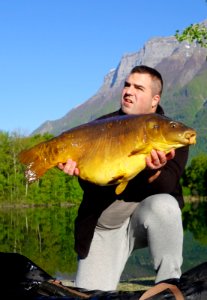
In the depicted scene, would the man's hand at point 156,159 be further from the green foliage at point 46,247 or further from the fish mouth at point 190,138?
the green foliage at point 46,247

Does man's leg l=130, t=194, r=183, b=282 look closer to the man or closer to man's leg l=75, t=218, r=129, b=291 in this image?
the man

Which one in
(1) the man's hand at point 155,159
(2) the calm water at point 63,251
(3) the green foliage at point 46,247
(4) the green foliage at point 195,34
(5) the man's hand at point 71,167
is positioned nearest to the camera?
(1) the man's hand at point 155,159

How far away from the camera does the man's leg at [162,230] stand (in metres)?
4.77

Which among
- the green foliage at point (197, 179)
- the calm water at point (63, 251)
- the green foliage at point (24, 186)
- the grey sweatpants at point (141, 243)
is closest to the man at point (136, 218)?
the grey sweatpants at point (141, 243)

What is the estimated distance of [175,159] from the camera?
16.2ft

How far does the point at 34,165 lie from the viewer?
4199mm

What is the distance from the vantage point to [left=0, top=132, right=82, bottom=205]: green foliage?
79625 millimetres

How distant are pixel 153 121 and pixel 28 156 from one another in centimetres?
96

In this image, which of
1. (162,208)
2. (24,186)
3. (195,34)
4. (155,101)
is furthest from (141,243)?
(24,186)

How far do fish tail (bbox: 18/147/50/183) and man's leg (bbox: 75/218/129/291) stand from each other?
1.31 meters

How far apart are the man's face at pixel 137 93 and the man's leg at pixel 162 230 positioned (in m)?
0.78

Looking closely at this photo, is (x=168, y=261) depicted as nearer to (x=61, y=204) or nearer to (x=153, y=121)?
(x=153, y=121)

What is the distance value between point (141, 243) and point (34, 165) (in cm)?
151

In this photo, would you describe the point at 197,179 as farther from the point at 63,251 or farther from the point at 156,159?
the point at 156,159
